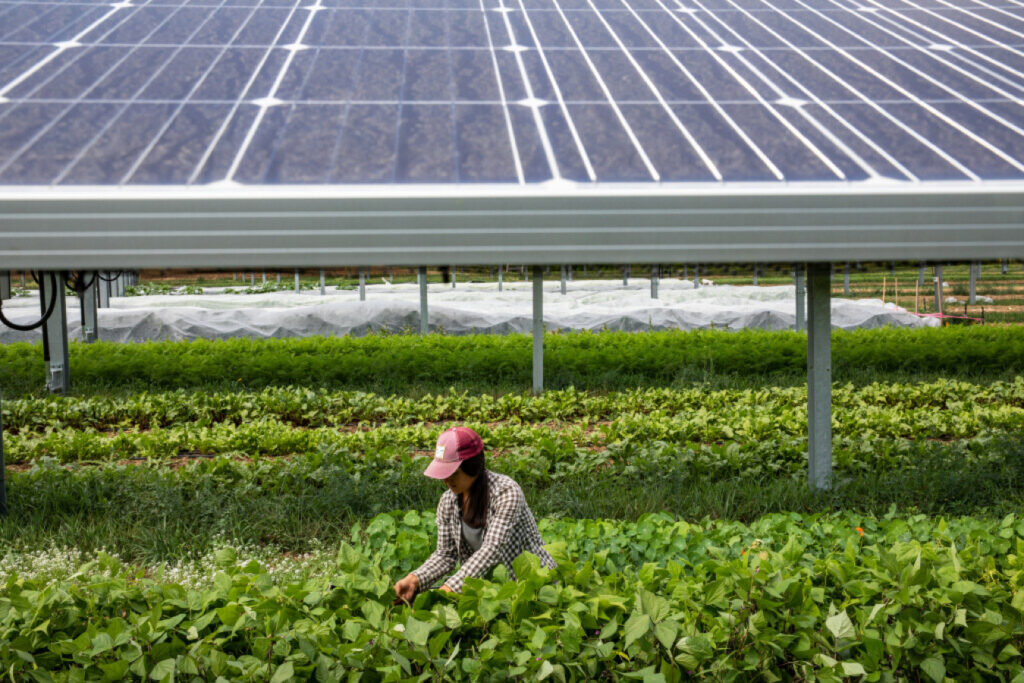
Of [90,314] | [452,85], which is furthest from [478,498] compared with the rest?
[90,314]

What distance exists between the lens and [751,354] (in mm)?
12328

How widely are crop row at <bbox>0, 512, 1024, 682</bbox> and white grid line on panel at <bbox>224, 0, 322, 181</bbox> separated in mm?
1834

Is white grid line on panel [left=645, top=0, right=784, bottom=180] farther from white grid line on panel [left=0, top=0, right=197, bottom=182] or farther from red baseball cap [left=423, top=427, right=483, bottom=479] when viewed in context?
white grid line on panel [left=0, top=0, right=197, bottom=182]

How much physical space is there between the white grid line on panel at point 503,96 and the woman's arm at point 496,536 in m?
1.45

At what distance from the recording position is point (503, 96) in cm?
488

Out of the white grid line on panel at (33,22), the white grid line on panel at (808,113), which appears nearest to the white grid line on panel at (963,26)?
the white grid line on panel at (808,113)

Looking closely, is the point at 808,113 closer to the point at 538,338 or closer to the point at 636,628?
the point at 636,628

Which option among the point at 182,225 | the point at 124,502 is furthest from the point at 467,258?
the point at 124,502

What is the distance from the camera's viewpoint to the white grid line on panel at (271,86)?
3.82 metres

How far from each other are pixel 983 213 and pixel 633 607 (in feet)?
7.98

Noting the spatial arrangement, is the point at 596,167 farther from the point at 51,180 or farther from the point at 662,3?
the point at 662,3

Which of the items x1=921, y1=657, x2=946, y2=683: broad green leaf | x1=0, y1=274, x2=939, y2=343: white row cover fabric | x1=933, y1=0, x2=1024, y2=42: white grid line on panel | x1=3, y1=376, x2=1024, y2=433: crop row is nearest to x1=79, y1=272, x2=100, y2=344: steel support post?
x1=0, y1=274, x2=939, y2=343: white row cover fabric

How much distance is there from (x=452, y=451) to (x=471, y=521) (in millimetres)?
476

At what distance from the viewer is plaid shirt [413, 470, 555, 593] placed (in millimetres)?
3535
